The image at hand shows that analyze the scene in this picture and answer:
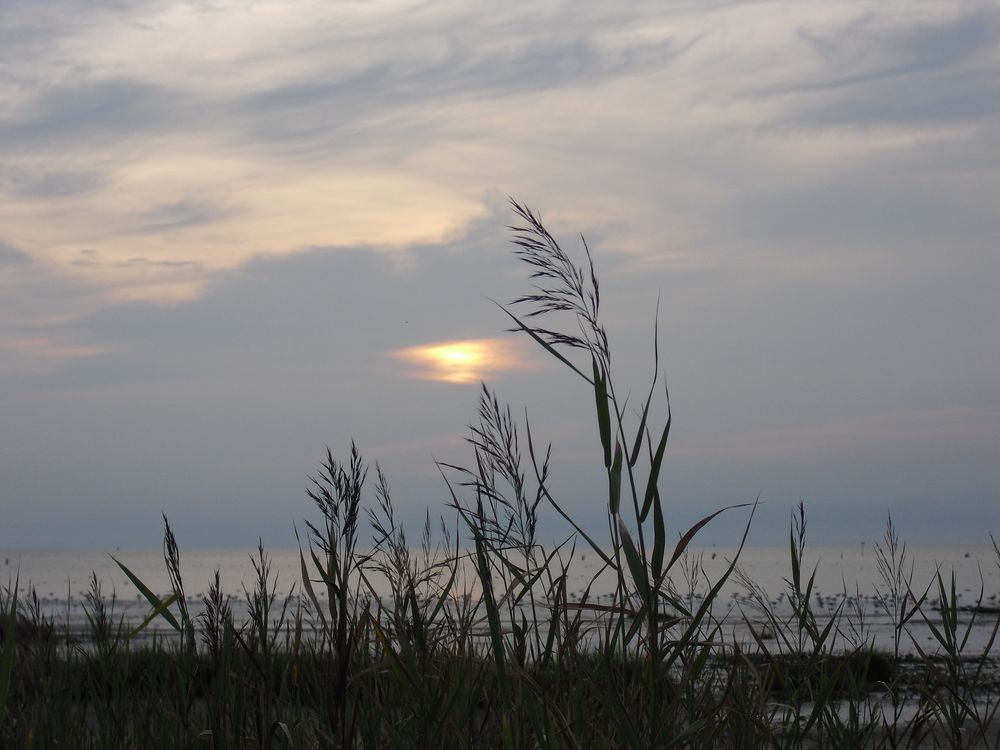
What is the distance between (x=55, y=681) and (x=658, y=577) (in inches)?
106

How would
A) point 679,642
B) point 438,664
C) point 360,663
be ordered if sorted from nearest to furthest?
point 679,642, point 438,664, point 360,663

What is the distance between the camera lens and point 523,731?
2426 mm

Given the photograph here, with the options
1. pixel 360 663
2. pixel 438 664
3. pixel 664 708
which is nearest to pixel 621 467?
pixel 664 708

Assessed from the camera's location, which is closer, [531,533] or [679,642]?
[679,642]

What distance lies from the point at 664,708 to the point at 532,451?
0.66 metres

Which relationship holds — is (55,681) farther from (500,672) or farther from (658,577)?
(658,577)

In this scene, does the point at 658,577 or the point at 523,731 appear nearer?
the point at 658,577

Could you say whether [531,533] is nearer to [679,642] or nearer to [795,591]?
[679,642]

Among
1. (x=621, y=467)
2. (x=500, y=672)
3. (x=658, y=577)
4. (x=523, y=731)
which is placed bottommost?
(x=523, y=731)

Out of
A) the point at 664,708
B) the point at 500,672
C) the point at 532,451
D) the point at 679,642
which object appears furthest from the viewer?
the point at 532,451

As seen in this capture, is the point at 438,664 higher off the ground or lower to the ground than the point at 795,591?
lower

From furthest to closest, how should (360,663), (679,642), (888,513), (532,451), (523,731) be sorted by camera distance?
(888,513), (360,663), (523,731), (532,451), (679,642)

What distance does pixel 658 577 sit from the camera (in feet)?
6.15

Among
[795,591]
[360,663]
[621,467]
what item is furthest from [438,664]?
[621,467]
